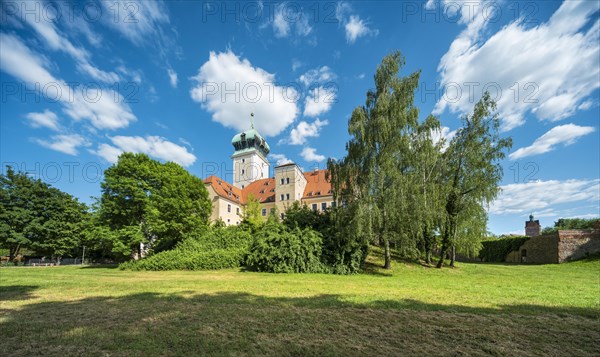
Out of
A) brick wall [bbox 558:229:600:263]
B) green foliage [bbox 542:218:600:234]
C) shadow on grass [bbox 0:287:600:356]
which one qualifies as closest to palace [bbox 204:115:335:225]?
brick wall [bbox 558:229:600:263]

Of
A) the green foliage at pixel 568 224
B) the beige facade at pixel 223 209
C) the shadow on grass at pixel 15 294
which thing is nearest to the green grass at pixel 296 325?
the shadow on grass at pixel 15 294

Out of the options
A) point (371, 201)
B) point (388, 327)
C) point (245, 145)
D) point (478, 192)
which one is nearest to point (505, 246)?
point (478, 192)

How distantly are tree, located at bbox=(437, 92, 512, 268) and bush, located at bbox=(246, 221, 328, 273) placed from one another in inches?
344

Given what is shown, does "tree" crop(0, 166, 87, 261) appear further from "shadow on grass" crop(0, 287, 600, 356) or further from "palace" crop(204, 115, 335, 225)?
"shadow on grass" crop(0, 287, 600, 356)

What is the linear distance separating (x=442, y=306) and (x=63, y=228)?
145 ft

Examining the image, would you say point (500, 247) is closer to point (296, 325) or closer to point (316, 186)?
point (316, 186)

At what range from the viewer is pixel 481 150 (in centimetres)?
1872

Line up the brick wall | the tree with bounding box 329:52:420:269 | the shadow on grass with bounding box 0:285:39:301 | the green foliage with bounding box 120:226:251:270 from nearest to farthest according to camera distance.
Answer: the shadow on grass with bounding box 0:285:39:301 < the tree with bounding box 329:52:420:269 < the green foliage with bounding box 120:226:251:270 < the brick wall

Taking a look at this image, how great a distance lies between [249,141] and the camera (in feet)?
219

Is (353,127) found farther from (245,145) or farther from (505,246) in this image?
(245,145)

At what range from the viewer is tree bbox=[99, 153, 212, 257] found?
938 inches

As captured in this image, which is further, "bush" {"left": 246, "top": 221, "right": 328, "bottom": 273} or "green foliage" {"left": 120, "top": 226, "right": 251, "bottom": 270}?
"green foliage" {"left": 120, "top": 226, "right": 251, "bottom": 270}

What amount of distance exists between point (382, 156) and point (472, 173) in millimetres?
6884

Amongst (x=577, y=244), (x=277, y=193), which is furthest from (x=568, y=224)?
(x=277, y=193)
